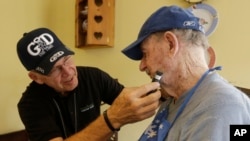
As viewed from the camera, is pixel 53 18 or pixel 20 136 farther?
pixel 53 18

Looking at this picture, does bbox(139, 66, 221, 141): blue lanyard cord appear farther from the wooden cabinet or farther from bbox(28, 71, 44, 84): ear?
the wooden cabinet

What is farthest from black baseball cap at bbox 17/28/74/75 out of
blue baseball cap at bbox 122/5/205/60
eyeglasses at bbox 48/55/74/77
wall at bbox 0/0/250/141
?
wall at bbox 0/0/250/141

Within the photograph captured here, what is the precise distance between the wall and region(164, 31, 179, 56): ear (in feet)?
2.72

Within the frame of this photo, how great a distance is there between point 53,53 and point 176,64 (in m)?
0.61

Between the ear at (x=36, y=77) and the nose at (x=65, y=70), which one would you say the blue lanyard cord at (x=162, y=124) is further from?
the ear at (x=36, y=77)

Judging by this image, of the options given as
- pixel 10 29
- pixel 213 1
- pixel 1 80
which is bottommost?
pixel 1 80

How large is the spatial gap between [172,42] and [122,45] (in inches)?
43.2

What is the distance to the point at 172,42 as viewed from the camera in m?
0.88

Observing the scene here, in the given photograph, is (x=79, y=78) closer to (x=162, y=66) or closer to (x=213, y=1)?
(x=162, y=66)

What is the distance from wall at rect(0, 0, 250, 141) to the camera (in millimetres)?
1594

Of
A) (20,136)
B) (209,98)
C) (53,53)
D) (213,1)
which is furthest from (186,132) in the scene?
(20,136)

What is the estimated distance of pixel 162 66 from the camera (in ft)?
2.99

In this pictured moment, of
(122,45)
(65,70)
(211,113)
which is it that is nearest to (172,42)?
(211,113)

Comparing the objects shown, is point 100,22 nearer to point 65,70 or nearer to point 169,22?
point 65,70
